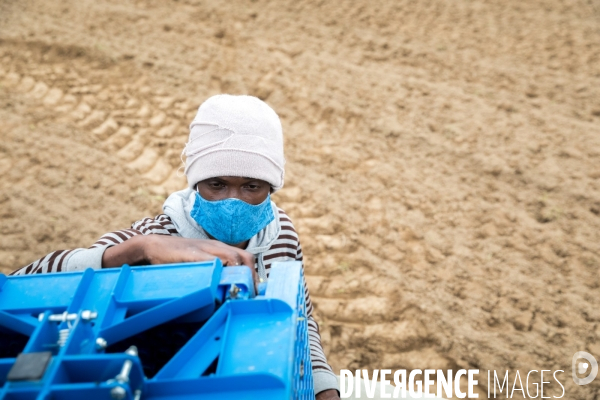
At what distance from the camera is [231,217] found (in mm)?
1729

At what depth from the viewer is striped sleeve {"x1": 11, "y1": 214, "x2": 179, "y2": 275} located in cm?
136

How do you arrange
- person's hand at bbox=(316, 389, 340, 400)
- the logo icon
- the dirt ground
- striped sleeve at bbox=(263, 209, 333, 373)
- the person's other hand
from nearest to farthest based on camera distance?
the person's other hand → person's hand at bbox=(316, 389, 340, 400) → striped sleeve at bbox=(263, 209, 333, 373) → the logo icon → the dirt ground

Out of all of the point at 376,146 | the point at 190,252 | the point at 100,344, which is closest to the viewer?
the point at 100,344

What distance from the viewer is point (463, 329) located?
2906 millimetres

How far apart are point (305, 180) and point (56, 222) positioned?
1.87m

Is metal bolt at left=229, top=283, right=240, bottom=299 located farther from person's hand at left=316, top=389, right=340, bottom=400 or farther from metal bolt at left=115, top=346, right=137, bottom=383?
person's hand at left=316, top=389, right=340, bottom=400

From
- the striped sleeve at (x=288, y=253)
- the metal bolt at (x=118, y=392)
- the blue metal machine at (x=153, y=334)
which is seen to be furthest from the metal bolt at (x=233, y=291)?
the striped sleeve at (x=288, y=253)

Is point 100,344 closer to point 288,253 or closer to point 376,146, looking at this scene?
point 288,253

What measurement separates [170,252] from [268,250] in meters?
0.66

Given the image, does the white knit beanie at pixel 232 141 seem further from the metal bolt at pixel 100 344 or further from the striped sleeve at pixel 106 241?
the metal bolt at pixel 100 344

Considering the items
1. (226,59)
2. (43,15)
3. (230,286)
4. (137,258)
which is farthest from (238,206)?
(43,15)

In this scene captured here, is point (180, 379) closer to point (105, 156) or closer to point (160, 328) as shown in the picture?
point (160, 328)

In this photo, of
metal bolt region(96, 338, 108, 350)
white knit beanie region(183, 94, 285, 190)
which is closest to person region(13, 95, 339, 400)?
white knit beanie region(183, 94, 285, 190)

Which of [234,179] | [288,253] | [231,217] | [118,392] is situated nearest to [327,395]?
[288,253]
